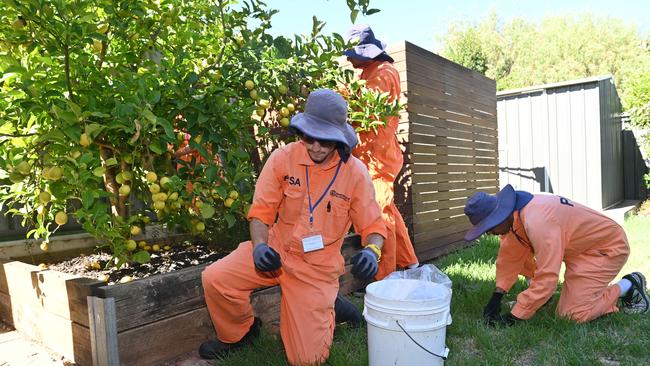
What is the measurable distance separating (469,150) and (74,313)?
493 cm

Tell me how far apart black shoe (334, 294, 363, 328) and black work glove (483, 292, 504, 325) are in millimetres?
836

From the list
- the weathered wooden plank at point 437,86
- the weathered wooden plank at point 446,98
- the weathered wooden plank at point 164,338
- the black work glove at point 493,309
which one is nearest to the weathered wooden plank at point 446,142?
the weathered wooden plank at point 446,98

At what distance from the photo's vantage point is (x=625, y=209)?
9.16 meters

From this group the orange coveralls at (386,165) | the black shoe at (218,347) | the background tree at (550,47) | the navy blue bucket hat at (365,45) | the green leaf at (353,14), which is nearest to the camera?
the black shoe at (218,347)

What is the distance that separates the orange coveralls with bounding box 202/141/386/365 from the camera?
2.65 metres

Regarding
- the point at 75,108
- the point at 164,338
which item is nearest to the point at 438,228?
the point at 164,338

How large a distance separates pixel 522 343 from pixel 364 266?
118 centimetres

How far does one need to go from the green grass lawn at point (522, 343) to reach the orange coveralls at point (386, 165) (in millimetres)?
606

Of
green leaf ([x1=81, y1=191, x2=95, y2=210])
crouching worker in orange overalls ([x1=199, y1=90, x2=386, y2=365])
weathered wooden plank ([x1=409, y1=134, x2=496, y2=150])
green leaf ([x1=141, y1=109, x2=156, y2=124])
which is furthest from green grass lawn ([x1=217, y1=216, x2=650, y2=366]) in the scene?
weathered wooden plank ([x1=409, y1=134, x2=496, y2=150])

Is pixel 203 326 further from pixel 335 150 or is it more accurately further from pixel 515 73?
pixel 515 73

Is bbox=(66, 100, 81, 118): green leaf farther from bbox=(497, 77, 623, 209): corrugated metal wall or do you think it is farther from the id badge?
bbox=(497, 77, 623, 209): corrugated metal wall

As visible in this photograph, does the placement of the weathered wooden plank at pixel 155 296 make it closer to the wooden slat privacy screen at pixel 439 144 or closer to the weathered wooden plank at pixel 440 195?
the wooden slat privacy screen at pixel 439 144

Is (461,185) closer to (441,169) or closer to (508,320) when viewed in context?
(441,169)

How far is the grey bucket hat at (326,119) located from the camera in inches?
97.8
